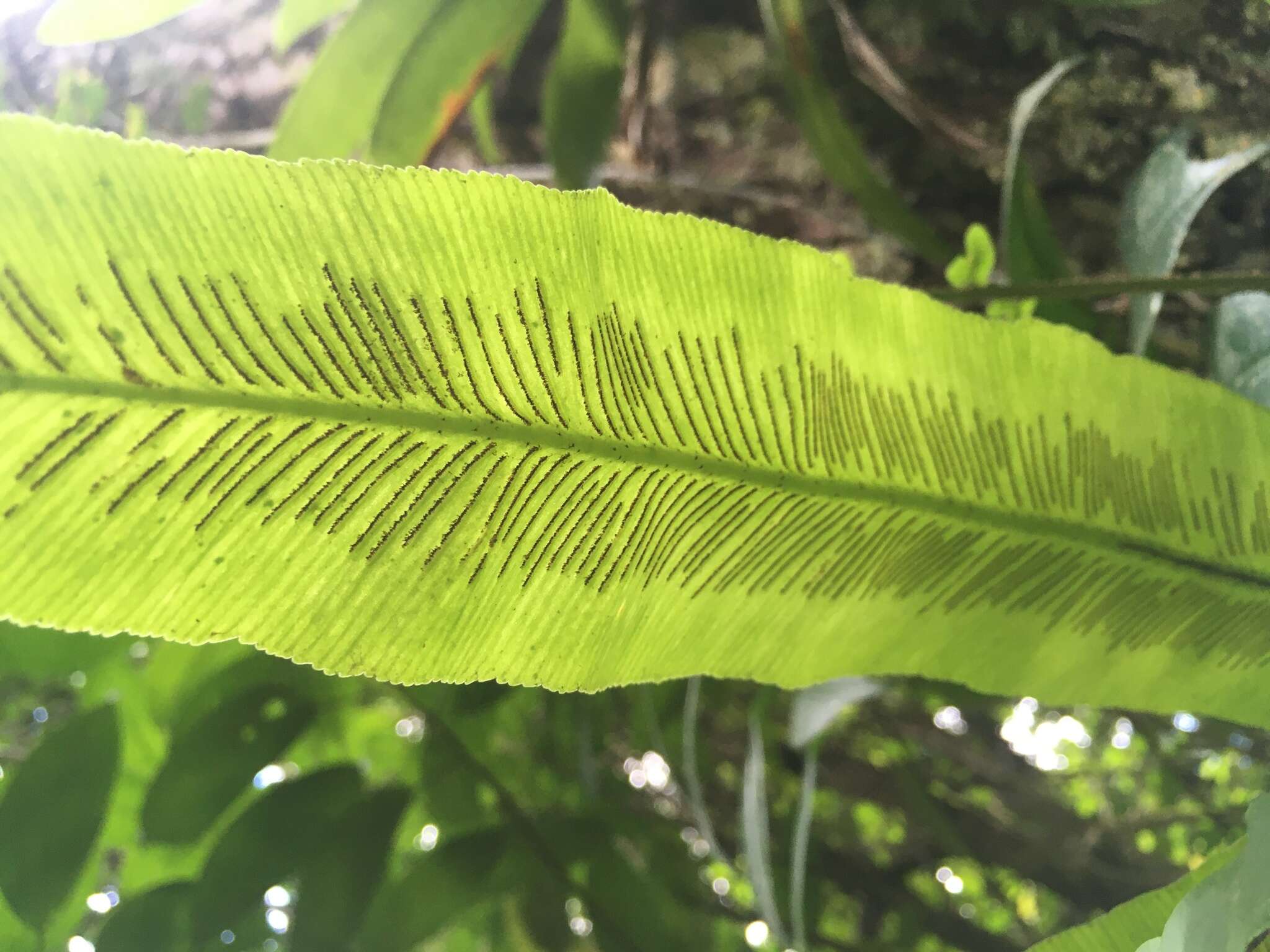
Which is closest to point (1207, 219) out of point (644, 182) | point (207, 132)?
point (644, 182)

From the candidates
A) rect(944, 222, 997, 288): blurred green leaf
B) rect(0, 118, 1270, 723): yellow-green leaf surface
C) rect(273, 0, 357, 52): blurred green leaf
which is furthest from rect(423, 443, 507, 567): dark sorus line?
rect(273, 0, 357, 52): blurred green leaf

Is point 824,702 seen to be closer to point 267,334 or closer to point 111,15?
point 267,334

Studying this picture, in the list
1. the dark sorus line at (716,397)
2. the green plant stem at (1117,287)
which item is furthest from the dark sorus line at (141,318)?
the green plant stem at (1117,287)

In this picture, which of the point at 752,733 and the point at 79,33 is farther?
the point at 752,733

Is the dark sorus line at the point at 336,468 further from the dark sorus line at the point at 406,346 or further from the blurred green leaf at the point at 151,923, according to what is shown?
the blurred green leaf at the point at 151,923

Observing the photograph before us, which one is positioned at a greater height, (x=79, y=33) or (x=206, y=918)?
(x=79, y=33)

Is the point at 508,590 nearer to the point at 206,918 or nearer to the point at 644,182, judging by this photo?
the point at 206,918

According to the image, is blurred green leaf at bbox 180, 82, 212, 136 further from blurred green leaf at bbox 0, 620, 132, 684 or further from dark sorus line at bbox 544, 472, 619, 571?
dark sorus line at bbox 544, 472, 619, 571
